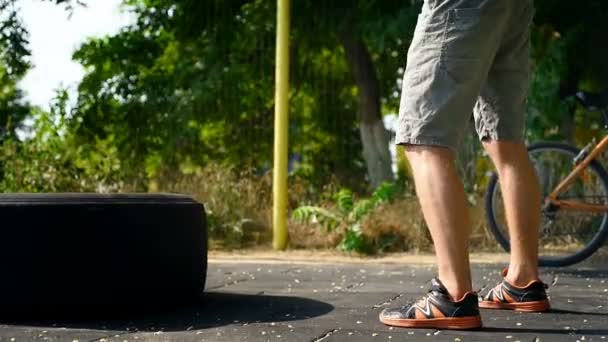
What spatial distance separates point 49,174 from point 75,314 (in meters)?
5.02

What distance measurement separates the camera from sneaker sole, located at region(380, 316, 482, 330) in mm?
3131

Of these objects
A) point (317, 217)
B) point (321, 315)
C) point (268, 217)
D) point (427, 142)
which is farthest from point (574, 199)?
point (427, 142)

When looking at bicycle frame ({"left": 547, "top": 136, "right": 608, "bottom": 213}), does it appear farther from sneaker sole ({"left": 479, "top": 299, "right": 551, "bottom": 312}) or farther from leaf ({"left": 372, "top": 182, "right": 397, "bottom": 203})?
sneaker sole ({"left": 479, "top": 299, "right": 551, "bottom": 312})

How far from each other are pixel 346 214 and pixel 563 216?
5.40ft

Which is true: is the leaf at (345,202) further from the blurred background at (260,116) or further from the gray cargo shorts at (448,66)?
the gray cargo shorts at (448,66)

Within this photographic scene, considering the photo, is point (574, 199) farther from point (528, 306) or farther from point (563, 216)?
point (528, 306)

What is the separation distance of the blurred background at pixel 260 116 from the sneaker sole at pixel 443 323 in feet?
12.4

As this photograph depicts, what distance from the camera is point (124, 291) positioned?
3.52m

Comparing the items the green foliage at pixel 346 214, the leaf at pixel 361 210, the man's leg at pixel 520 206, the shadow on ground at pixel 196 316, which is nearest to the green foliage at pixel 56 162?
the green foliage at pixel 346 214

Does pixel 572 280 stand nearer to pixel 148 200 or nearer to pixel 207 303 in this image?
pixel 207 303

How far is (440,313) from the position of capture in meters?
3.16

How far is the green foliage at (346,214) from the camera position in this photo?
7082 mm

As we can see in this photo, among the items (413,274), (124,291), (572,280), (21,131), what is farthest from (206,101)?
(124,291)

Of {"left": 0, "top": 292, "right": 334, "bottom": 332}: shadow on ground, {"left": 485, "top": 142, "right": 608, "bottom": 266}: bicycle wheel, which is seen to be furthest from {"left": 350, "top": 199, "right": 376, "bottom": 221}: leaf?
{"left": 0, "top": 292, "right": 334, "bottom": 332}: shadow on ground
